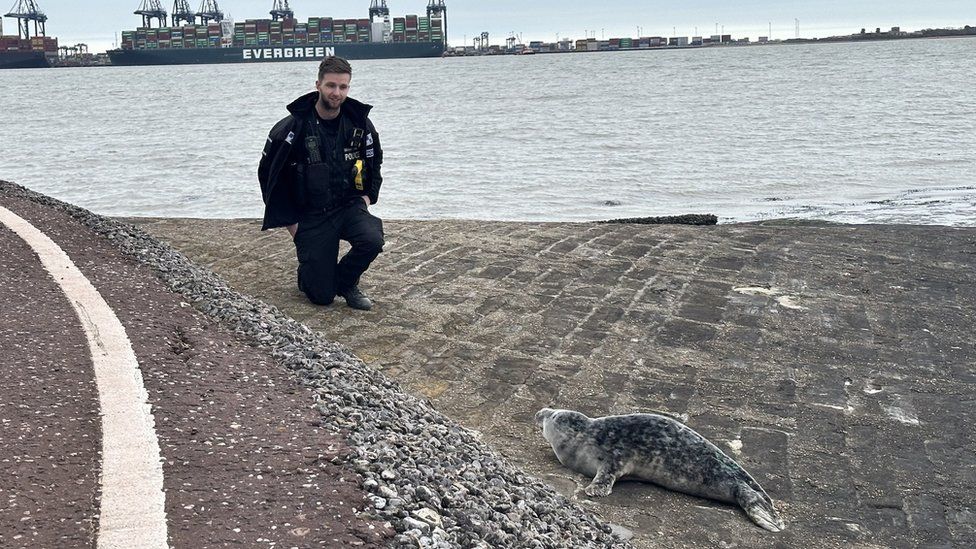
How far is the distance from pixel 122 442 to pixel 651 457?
2.56 metres

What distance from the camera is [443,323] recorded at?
7277mm

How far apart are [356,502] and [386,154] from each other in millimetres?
25141

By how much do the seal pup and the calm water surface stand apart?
10.4 meters

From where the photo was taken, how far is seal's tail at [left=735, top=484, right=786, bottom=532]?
4.44 m

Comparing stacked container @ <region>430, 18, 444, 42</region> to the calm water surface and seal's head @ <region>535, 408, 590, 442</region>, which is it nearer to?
the calm water surface

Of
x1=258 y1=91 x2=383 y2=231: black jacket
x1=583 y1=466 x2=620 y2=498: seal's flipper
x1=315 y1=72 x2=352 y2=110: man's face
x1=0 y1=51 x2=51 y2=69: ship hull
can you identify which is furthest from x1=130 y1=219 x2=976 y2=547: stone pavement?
x1=0 y1=51 x2=51 y2=69: ship hull

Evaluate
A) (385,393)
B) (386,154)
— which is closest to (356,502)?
(385,393)

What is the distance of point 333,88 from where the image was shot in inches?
267

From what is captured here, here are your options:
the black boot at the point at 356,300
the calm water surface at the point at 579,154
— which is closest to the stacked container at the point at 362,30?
the calm water surface at the point at 579,154

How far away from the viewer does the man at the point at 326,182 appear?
7.05 metres

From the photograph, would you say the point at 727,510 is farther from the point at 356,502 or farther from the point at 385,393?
the point at 356,502

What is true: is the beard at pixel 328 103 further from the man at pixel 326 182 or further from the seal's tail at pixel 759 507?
the seal's tail at pixel 759 507

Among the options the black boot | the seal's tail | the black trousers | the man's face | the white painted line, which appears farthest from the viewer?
the black boot

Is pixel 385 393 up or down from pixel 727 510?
up
